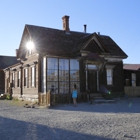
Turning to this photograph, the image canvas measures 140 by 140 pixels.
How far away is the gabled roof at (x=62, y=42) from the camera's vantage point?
66.6 feet

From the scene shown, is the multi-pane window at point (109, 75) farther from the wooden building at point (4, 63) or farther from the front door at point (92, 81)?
the wooden building at point (4, 63)

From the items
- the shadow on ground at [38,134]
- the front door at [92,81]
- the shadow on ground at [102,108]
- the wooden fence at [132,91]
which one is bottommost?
the shadow on ground at [102,108]

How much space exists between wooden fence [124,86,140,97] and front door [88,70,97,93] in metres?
4.87

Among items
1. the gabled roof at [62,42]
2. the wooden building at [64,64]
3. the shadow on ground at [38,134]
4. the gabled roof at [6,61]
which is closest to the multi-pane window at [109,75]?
the wooden building at [64,64]

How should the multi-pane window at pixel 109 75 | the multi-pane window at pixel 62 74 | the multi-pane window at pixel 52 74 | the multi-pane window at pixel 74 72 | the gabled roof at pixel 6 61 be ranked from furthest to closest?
the gabled roof at pixel 6 61, the multi-pane window at pixel 109 75, the multi-pane window at pixel 74 72, the multi-pane window at pixel 62 74, the multi-pane window at pixel 52 74

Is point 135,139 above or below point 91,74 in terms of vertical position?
below

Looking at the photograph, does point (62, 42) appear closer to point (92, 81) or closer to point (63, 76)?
point (63, 76)

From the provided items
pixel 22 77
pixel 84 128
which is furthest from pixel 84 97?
pixel 84 128

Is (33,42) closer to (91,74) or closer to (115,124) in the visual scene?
(91,74)

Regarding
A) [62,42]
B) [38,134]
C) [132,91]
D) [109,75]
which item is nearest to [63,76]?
[62,42]

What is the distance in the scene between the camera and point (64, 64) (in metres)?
20.3

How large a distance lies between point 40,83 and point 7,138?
42.8 ft

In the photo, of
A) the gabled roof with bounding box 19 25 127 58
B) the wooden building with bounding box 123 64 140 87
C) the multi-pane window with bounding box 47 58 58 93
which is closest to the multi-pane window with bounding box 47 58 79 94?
the multi-pane window with bounding box 47 58 58 93

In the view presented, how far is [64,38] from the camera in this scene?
76.3ft
